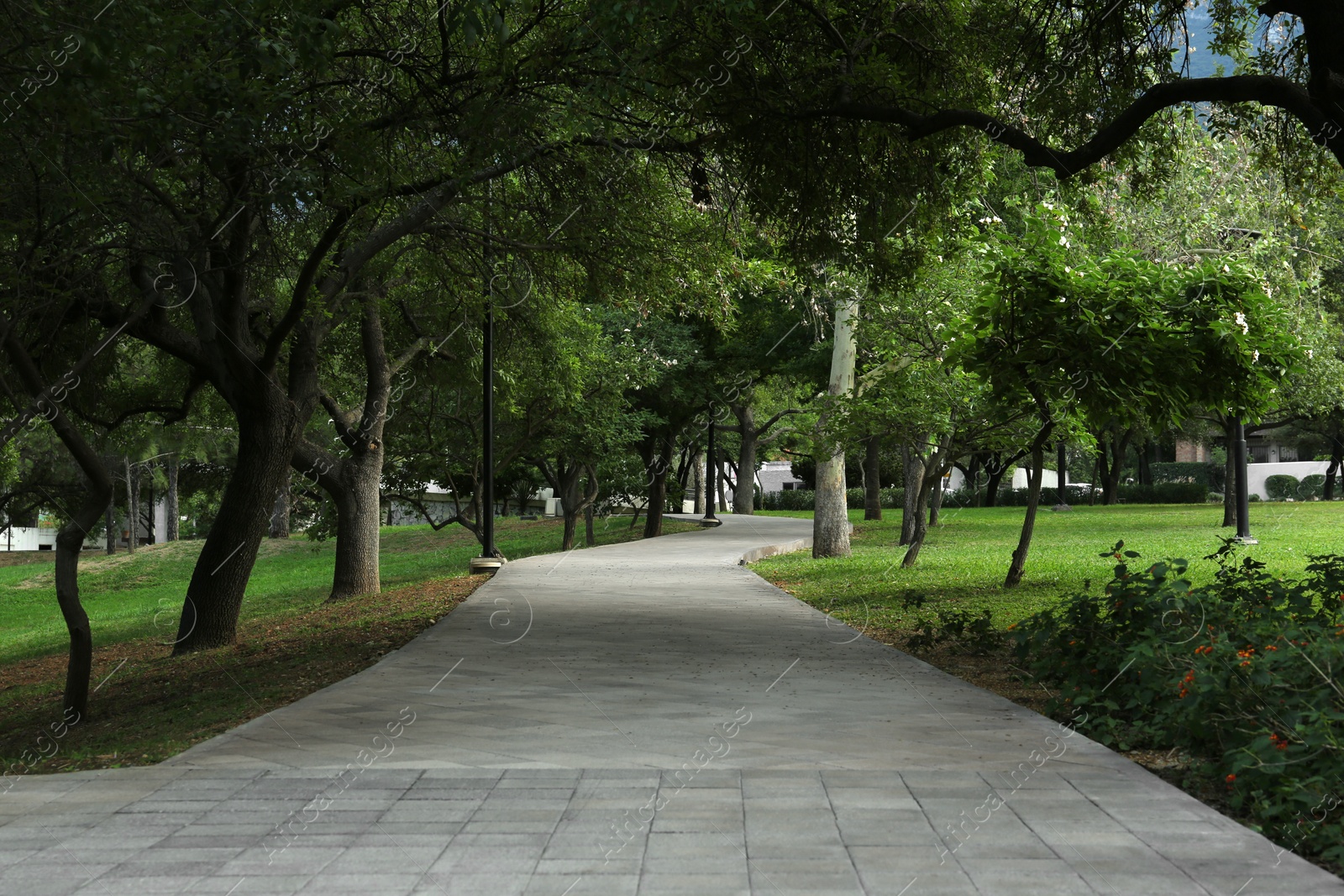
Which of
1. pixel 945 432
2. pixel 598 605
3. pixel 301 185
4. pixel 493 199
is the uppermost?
pixel 493 199

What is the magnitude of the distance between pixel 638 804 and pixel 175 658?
30.8ft

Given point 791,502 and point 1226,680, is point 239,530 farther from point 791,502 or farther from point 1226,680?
point 791,502

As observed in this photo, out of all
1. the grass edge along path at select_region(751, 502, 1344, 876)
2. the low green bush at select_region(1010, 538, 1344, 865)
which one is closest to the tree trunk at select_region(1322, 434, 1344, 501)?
the grass edge along path at select_region(751, 502, 1344, 876)

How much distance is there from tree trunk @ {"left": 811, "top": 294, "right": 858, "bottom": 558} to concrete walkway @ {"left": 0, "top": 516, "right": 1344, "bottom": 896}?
11.8m

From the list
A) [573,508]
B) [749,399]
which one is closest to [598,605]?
[573,508]

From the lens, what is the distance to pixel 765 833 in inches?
187

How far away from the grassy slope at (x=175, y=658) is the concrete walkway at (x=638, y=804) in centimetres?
96

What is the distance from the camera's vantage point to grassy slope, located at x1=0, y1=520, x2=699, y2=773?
808 centimetres

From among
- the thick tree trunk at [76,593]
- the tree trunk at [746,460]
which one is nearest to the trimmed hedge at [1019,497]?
the tree trunk at [746,460]

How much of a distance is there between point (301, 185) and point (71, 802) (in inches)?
203

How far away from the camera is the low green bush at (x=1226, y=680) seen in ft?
16.1

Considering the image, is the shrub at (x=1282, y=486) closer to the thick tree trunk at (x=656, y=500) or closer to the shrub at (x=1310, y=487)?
the shrub at (x=1310, y=487)

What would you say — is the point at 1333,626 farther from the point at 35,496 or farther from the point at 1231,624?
the point at 35,496

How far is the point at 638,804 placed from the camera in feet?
17.1
